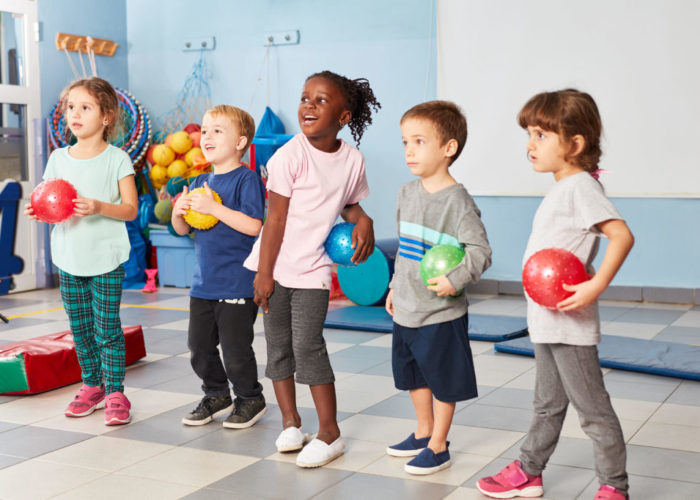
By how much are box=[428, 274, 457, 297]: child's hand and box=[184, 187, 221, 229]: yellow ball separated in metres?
0.98

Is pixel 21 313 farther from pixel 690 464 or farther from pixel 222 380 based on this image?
pixel 690 464

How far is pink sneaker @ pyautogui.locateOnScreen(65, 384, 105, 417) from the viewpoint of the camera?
3332 mm

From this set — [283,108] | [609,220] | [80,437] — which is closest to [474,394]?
[609,220]

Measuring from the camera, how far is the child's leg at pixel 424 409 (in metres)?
2.71

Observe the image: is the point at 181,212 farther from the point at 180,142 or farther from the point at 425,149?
the point at 180,142

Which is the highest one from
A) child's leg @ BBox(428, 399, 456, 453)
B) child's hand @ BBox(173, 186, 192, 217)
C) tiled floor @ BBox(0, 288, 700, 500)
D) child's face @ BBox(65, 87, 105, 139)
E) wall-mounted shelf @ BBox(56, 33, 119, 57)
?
wall-mounted shelf @ BBox(56, 33, 119, 57)

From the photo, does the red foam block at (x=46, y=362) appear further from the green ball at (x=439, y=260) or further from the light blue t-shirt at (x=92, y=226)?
the green ball at (x=439, y=260)

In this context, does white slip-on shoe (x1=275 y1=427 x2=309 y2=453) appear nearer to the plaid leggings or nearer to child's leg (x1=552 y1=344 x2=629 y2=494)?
the plaid leggings

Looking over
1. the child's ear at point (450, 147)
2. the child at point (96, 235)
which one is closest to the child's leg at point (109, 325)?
the child at point (96, 235)

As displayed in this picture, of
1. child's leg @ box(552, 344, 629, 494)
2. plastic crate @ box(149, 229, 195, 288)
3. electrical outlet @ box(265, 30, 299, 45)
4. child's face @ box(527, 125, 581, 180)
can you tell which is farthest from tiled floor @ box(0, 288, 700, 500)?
electrical outlet @ box(265, 30, 299, 45)

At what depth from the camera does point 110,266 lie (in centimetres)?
321

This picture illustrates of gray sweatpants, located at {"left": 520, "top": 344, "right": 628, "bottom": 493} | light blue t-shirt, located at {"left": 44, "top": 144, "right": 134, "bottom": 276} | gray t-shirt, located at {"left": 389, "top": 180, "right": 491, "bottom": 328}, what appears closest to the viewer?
gray sweatpants, located at {"left": 520, "top": 344, "right": 628, "bottom": 493}

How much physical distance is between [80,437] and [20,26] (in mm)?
5310

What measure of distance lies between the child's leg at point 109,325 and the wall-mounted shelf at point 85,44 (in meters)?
4.92
